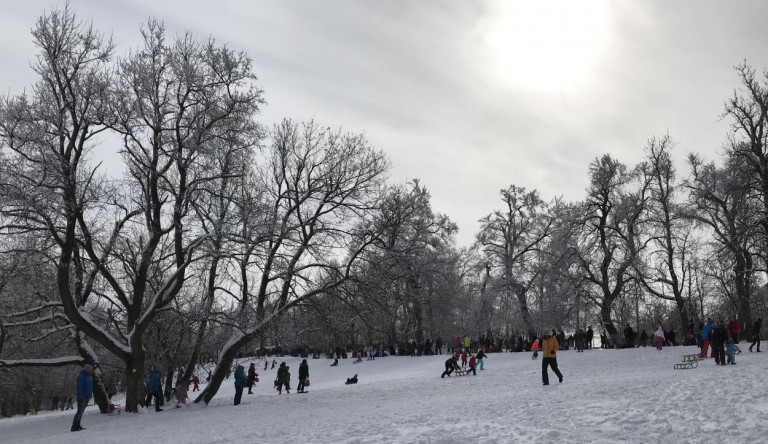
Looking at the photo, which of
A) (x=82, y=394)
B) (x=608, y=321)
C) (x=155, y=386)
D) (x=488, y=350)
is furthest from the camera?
(x=488, y=350)

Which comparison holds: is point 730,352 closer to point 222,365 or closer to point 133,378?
point 222,365

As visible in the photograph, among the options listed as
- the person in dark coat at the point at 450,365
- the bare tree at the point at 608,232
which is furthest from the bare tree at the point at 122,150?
the bare tree at the point at 608,232

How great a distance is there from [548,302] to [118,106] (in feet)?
108

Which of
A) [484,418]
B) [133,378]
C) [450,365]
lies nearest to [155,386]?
[133,378]

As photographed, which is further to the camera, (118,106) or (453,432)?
(118,106)

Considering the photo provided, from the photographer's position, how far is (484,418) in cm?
1182

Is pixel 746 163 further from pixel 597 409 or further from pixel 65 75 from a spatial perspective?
pixel 65 75

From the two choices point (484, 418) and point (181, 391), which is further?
point (181, 391)

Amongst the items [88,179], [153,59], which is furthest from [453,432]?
[153,59]

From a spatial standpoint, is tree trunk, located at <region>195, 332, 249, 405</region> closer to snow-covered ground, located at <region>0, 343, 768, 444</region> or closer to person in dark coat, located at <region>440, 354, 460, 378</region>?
A: snow-covered ground, located at <region>0, 343, 768, 444</region>

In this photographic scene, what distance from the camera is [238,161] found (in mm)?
22234

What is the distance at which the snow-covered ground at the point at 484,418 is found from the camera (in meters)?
9.67

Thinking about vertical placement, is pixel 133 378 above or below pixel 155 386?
above

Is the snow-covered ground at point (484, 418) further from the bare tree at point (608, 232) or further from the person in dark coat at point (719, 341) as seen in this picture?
the bare tree at point (608, 232)
